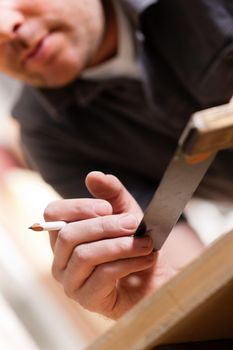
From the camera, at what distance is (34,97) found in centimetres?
105

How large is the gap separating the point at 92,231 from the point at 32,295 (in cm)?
19

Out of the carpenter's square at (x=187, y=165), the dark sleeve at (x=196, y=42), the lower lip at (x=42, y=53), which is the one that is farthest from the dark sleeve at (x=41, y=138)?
the carpenter's square at (x=187, y=165)

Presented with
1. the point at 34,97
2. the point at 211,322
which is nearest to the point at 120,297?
the point at 211,322

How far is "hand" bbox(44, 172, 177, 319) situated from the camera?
0.41 m


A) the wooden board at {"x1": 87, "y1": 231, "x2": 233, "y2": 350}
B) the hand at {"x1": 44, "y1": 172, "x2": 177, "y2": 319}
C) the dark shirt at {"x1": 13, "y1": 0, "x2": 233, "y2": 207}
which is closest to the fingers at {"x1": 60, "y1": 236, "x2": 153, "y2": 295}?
the hand at {"x1": 44, "y1": 172, "x2": 177, "y2": 319}

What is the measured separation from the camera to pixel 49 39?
89cm

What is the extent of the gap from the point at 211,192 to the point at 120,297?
1.13 feet

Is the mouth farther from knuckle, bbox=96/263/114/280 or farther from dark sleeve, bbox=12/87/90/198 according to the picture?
knuckle, bbox=96/263/114/280

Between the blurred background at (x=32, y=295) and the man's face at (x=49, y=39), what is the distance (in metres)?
0.31

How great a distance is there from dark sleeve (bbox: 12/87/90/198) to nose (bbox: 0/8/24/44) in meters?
0.19

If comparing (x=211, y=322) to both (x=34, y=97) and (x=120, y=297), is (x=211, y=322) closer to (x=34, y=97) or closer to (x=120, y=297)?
(x=120, y=297)

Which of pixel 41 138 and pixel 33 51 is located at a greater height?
pixel 33 51

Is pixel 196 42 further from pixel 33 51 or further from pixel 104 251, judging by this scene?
pixel 104 251

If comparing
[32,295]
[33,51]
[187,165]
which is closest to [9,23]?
[33,51]
